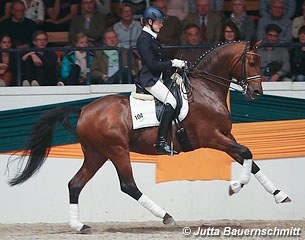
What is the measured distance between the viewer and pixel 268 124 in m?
13.1

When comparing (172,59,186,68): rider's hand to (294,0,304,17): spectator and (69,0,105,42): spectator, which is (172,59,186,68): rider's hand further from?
(294,0,304,17): spectator

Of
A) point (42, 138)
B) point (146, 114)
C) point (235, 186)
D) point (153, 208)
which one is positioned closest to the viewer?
point (235, 186)

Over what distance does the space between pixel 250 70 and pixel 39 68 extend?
9.56 ft

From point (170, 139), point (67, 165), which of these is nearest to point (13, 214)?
point (67, 165)

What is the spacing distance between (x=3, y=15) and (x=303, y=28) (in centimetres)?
405

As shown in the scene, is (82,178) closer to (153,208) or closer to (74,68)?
(153,208)

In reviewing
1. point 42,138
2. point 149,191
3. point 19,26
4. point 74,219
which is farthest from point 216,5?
point 74,219

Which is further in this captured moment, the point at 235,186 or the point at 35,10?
the point at 35,10

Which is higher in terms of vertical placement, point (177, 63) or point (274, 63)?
point (177, 63)

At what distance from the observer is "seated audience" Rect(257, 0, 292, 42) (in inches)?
541

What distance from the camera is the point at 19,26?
1404 centimetres

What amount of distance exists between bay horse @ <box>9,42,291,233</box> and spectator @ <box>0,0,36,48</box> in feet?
7.99

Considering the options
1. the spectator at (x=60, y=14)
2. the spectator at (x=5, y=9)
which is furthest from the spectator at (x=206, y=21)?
the spectator at (x=5, y=9)

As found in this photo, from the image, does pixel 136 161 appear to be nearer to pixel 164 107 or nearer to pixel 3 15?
pixel 164 107
